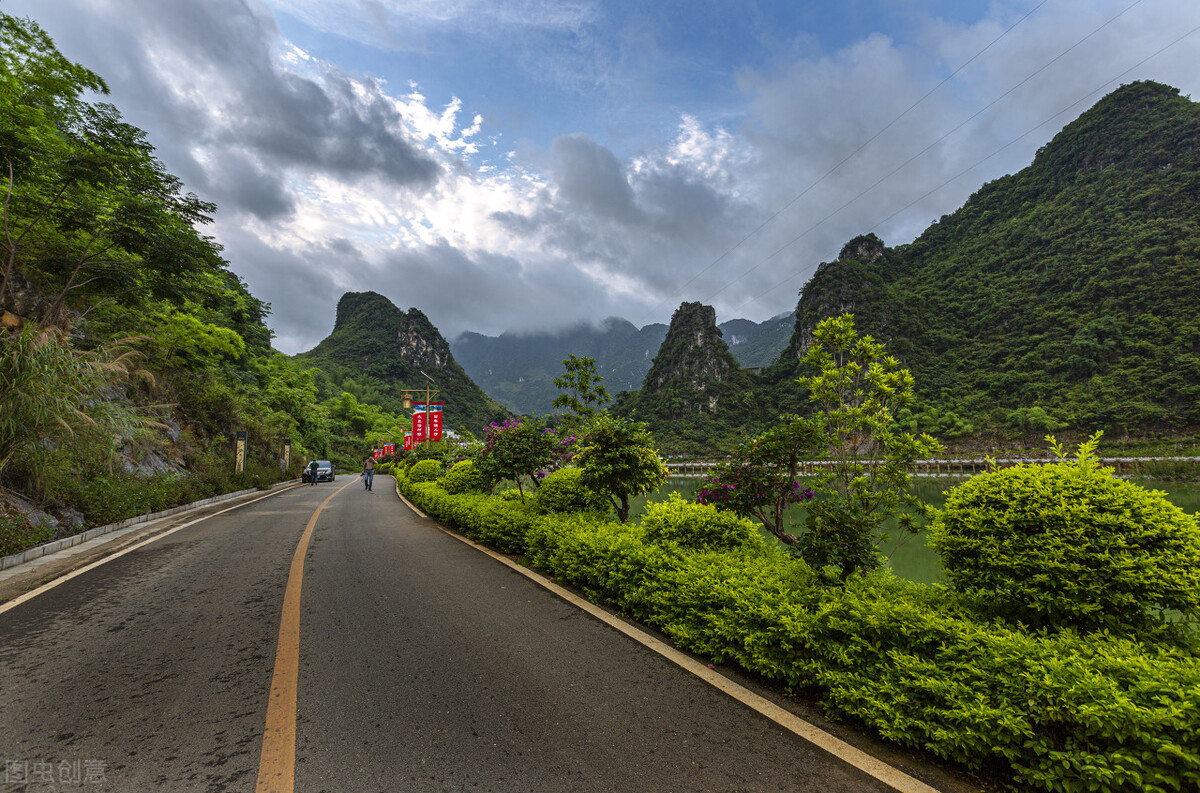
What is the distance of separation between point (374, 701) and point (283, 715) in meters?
0.51

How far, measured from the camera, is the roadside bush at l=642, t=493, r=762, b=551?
5109 millimetres

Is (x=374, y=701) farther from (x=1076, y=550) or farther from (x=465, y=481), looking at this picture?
(x=465, y=481)

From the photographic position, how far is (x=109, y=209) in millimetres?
11094

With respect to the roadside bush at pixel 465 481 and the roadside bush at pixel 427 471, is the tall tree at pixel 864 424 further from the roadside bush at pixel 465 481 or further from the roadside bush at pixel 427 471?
the roadside bush at pixel 427 471

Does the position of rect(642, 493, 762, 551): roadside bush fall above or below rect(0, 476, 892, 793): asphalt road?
above

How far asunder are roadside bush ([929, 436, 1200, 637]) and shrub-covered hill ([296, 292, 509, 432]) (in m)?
96.0

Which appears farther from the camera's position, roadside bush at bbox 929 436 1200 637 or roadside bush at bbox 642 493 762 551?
roadside bush at bbox 642 493 762 551

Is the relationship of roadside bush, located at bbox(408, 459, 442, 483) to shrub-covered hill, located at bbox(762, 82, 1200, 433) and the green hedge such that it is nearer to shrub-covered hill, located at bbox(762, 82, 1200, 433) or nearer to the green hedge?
the green hedge

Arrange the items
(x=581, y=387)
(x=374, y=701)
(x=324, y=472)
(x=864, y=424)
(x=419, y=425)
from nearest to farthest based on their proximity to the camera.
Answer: (x=374, y=701), (x=864, y=424), (x=581, y=387), (x=419, y=425), (x=324, y=472)

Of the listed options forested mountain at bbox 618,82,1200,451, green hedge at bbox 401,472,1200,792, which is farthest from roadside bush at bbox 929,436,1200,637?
forested mountain at bbox 618,82,1200,451

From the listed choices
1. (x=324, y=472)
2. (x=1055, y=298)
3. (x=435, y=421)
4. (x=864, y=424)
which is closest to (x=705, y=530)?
(x=864, y=424)

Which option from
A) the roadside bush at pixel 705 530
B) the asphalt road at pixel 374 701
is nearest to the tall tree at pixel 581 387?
the roadside bush at pixel 705 530

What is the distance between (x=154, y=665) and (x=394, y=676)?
1910 mm

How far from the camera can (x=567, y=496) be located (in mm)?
7387
